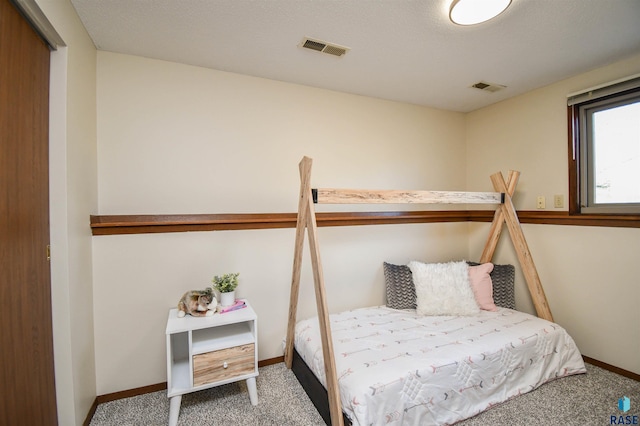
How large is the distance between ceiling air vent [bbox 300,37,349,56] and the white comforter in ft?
6.04

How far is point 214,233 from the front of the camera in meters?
2.04

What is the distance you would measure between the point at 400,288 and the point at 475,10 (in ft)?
6.27

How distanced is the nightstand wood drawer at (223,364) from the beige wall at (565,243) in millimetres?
2390

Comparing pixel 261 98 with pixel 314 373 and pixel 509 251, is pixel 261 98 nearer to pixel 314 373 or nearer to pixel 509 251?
pixel 314 373

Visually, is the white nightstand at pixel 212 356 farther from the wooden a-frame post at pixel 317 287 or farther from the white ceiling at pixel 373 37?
the white ceiling at pixel 373 37

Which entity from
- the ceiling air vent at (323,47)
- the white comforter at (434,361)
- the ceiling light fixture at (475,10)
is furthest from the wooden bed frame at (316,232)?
the ceiling light fixture at (475,10)

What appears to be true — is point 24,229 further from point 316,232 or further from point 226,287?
point 316,232

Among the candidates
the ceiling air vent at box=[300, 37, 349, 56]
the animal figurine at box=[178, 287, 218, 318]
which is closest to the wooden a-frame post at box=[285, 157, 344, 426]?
the animal figurine at box=[178, 287, 218, 318]

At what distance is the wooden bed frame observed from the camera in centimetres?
147

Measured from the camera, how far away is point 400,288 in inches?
95.6

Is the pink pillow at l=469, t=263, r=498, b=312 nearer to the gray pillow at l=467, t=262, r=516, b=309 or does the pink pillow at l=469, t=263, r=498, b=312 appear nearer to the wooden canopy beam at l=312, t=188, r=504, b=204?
the gray pillow at l=467, t=262, r=516, b=309

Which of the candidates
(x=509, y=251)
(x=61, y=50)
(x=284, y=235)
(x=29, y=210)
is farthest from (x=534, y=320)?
(x=61, y=50)

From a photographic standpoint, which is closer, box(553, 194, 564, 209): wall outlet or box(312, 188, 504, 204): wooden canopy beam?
box(312, 188, 504, 204): wooden canopy beam

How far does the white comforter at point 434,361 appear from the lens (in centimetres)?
143
